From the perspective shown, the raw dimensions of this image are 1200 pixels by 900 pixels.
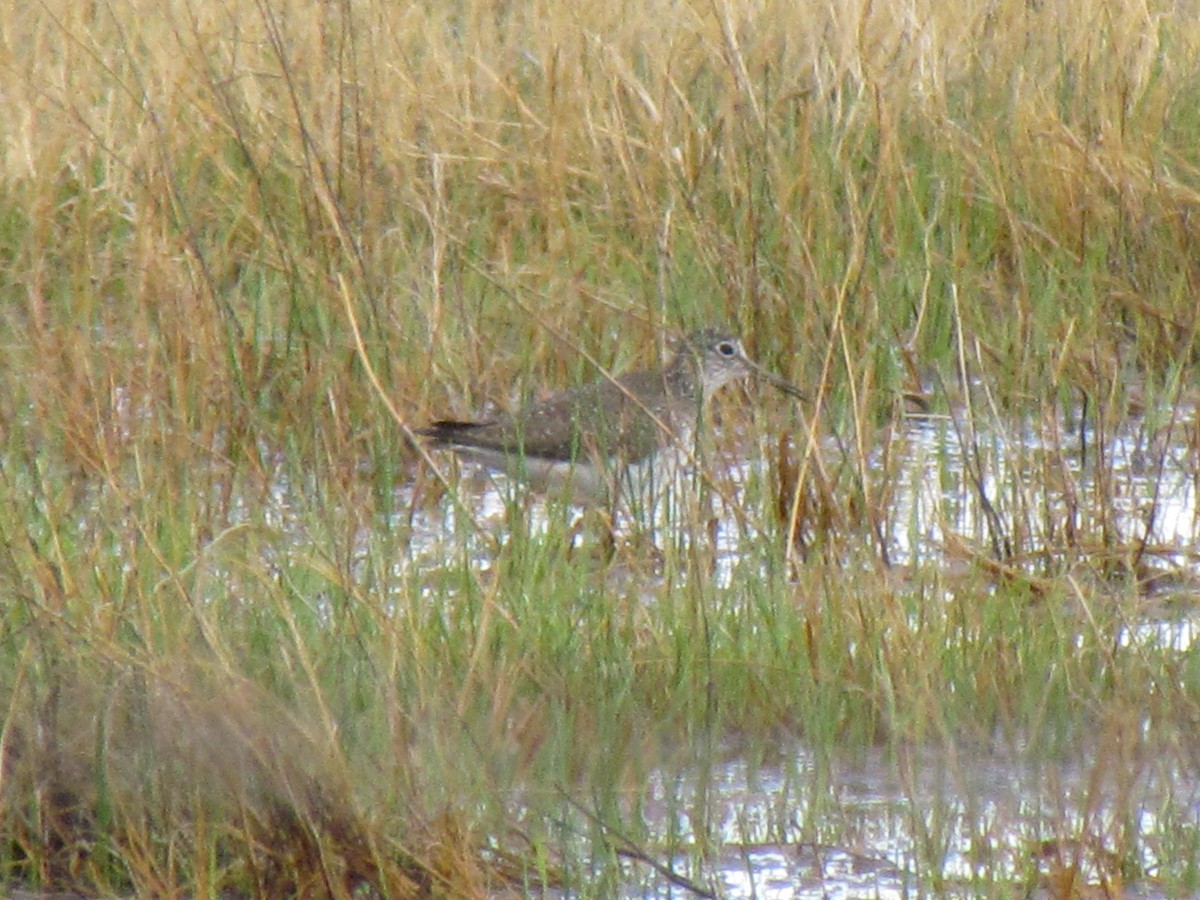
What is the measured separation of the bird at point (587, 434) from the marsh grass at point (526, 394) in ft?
0.45

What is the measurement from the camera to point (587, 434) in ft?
17.3

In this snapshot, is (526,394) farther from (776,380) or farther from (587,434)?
(776,380)

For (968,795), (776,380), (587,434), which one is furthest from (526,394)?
(968,795)

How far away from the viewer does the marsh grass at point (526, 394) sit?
10.5ft

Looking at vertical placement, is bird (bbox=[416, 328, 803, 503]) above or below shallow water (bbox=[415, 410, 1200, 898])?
above

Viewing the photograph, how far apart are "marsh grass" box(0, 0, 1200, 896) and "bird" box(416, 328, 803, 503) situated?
0.45 feet

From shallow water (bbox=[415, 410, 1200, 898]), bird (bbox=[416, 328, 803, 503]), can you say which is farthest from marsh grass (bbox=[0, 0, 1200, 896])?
bird (bbox=[416, 328, 803, 503])

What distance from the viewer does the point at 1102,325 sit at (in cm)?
625

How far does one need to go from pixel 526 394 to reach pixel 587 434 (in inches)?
21.1

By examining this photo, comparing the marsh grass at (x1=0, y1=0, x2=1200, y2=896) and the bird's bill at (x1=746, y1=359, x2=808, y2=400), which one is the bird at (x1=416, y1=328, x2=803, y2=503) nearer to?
the bird's bill at (x1=746, y1=359, x2=808, y2=400)

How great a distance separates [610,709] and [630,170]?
7.41ft

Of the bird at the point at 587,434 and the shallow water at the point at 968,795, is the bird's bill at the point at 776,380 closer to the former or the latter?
the bird at the point at 587,434

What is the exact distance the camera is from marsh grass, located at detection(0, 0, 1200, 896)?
319cm

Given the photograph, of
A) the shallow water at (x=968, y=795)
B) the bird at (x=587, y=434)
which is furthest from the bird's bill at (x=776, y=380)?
the shallow water at (x=968, y=795)
